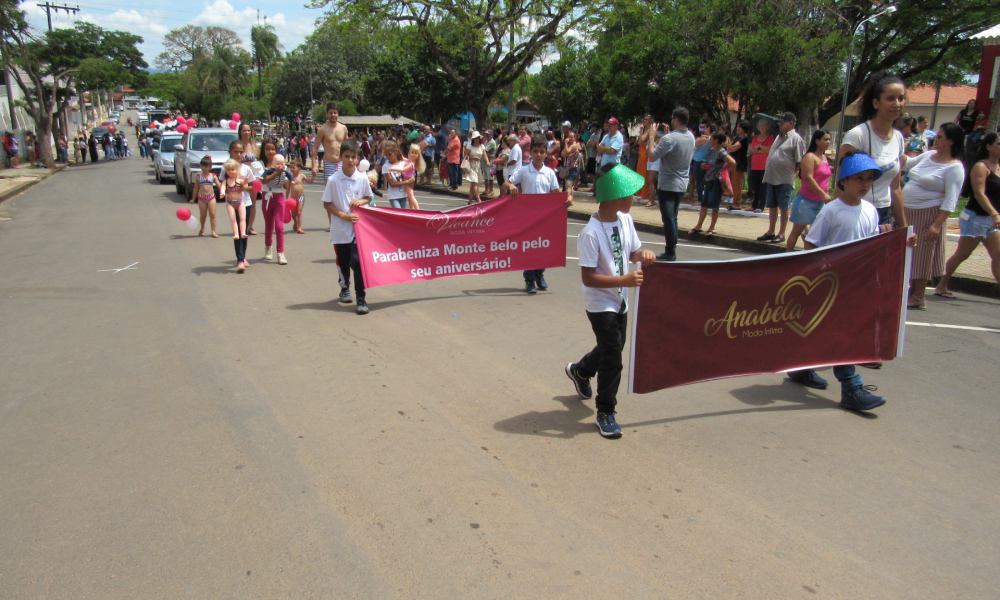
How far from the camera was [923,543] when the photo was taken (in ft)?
10.5

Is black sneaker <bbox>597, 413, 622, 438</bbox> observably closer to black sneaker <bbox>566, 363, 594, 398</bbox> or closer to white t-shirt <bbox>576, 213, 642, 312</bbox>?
black sneaker <bbox>566, 363, 594, 398</bbox>

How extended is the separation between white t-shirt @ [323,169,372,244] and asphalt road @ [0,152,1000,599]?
92 centimetres

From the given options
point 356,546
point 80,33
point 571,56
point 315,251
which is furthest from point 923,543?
point 80,33

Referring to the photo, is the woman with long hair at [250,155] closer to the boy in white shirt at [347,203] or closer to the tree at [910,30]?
the boy in white shirt at [347,203]

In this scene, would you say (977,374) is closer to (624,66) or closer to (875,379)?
(875,379)

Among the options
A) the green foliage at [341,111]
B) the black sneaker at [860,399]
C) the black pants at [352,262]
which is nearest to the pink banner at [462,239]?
the black pants at [352,262]

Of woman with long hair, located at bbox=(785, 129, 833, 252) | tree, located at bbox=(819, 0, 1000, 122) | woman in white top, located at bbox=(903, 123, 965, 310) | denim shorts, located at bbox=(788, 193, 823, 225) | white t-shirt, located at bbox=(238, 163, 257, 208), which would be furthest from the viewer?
tree, located at bbox=(819, 0, 1000, 122)

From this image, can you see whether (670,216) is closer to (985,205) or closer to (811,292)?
(985,205)

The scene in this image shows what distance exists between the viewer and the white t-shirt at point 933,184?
22.7 ft

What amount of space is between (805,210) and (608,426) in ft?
16.5

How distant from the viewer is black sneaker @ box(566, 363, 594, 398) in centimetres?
482

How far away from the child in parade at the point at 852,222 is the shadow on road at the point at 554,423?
1660mm

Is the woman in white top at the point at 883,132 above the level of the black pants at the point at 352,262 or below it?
above

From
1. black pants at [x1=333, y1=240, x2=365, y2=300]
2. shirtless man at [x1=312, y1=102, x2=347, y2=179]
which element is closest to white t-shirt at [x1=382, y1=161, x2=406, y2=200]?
black pants at [x1=333, y1=240, x2=365, y2=300]
